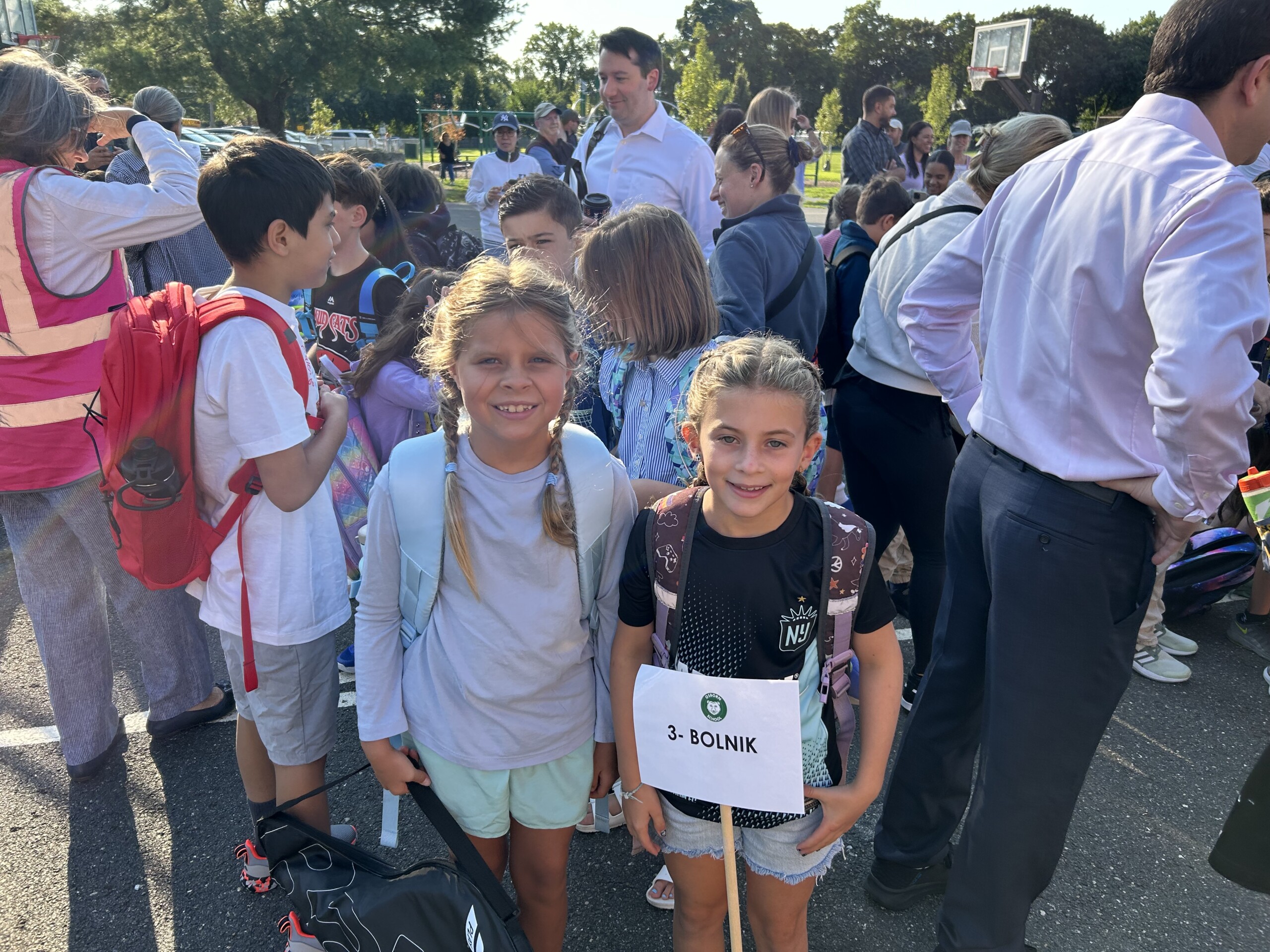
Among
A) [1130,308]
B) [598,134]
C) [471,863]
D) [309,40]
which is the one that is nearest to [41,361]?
[471,863]

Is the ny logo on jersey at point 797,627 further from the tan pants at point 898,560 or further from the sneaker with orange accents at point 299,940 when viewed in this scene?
the tan pants at point 898,560

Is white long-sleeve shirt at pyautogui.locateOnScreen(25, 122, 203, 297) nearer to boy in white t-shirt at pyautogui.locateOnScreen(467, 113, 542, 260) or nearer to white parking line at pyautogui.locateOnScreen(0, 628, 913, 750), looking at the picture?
white parking line at pyautogui.locateOnScreen(0, 628, 913, 750)

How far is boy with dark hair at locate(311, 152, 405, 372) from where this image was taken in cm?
299

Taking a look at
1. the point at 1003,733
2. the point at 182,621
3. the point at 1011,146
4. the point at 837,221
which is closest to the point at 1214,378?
the point at 1003,733

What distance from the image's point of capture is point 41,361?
2451 mm

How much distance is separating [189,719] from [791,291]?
263 cm

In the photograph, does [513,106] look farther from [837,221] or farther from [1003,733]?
[1003,733]

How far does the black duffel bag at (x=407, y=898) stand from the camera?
1.64 metres

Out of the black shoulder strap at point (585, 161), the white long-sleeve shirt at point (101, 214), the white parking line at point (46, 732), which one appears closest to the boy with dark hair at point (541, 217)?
the white long-sleeve shirt at point (101, 214)

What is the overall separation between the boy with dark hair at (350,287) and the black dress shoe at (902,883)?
2392 millimetres

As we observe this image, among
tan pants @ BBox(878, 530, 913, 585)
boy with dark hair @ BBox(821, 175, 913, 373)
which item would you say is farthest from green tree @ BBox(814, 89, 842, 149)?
tan pants @ BBox(878, 530, 913, 585)

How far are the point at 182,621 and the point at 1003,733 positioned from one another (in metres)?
2.64

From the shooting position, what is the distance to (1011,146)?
2.52m

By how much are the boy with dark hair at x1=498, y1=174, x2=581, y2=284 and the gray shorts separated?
1691 millimetres
